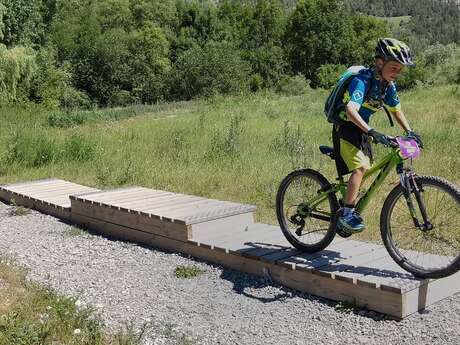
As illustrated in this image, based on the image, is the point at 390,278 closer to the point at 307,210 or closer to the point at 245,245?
the point at 307,210

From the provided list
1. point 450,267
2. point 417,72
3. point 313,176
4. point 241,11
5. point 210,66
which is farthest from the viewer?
point 241,11

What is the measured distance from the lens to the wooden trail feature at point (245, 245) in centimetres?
435

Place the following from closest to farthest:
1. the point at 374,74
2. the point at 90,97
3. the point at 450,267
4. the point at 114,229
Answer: the point at 450,267 → the point at 374,74 → the point at 114,229 → the point at 90,97

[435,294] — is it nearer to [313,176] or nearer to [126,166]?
[313,176]

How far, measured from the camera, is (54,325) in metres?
4.10

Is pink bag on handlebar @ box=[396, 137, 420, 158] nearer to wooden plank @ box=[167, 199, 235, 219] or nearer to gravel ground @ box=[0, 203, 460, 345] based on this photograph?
gravel ground @ box=[0, 203, 460, 345]

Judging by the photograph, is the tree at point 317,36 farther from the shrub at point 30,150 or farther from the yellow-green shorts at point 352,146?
the yellow-green shorts at point 352,146

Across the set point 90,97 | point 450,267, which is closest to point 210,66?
point 90,97

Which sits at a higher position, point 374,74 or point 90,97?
point 374,74

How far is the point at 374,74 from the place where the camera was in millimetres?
4609

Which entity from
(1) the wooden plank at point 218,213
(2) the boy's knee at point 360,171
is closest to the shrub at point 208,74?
(1) the wooden plank at point 218,213

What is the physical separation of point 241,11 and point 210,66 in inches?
1372

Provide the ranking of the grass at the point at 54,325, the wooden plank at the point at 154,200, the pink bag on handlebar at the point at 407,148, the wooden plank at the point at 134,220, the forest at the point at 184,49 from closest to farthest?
the grass at the point at 54,325
the pink bag on handlebar at the point at 407,148
the wooden plank at the point at 134,220
the wooden plank at the point at 154,200
the forest at the point at 184,49

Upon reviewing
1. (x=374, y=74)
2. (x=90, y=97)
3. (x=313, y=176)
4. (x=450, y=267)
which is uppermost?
(x=374, y=74)
